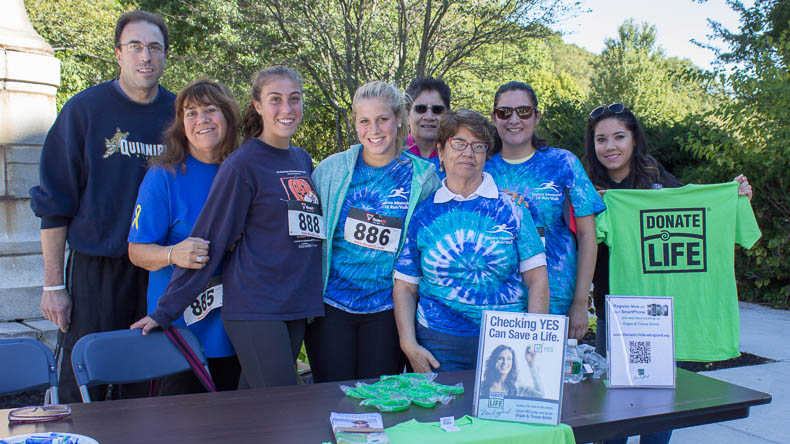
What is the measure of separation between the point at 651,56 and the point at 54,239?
32358 millimetres

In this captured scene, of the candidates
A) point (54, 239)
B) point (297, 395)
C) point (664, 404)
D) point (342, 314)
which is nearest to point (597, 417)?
point (664, 404)

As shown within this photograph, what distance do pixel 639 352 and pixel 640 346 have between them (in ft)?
0.07

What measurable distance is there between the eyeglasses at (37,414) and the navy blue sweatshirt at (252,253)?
682mm

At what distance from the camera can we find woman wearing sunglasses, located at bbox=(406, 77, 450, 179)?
3.78 meters

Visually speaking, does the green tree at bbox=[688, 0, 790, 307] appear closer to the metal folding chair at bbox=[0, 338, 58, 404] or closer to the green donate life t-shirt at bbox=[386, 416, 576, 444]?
the green donate life t-shirt at bbox=[386, 416, 576, 444]

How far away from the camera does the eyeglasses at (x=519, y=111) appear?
120 inches

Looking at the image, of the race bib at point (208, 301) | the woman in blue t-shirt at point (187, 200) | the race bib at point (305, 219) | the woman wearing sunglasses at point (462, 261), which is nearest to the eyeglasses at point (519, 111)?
the woman wearing sunglasses at point (462, 261)

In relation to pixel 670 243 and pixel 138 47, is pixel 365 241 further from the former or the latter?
pixel 670 243

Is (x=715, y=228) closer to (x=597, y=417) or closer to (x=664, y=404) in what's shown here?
(x=664, y=404)

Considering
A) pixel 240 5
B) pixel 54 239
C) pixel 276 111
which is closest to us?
pixel 276 111

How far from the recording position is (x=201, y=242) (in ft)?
8.50

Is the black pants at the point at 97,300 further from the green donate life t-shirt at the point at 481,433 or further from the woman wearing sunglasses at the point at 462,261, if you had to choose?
the green donate life t-shirt at the point at 481,433

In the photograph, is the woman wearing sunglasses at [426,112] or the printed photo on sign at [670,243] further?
the woman wearing sunglasses at [426,112]

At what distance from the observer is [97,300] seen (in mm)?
3068
